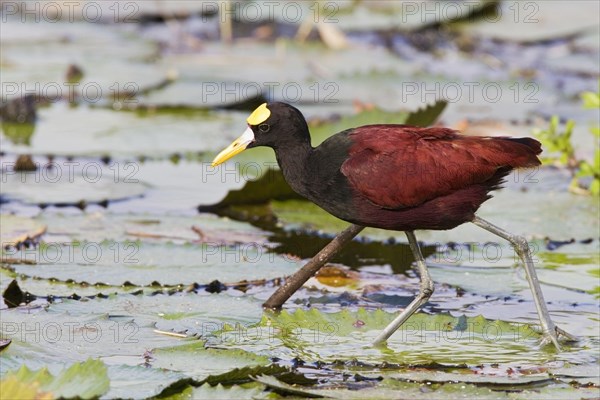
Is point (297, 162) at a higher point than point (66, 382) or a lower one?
higher

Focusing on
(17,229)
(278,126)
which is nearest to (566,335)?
(278,126)

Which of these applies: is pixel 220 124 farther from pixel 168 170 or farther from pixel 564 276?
pixel 564 276

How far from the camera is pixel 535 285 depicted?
4.82 metres

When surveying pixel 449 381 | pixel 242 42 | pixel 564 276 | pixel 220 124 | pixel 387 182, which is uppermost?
pixel 242 42

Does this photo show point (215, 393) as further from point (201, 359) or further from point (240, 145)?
point (240, 145)

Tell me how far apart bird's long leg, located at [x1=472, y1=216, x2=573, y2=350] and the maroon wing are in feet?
0.82

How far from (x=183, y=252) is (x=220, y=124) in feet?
8.77

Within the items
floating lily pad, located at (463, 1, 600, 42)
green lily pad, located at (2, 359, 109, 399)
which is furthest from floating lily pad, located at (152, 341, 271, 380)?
floating lily pad, located at (463, 1, 600, 42)


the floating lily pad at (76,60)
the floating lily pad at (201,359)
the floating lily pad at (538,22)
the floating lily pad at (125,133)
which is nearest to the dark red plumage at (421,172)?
the floating lily pad at (201,359)

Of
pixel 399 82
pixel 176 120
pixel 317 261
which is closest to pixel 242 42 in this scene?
pixel 399 82

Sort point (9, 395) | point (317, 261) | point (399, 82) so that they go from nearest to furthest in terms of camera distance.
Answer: point (9, 395) < point (317, 261) < point (399, 82)

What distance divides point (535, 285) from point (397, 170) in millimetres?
766

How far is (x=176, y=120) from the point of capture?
824 centimetres

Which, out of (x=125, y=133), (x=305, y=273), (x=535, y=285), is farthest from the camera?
(x=125, y=133)
